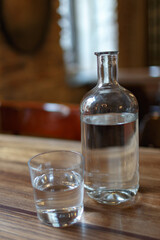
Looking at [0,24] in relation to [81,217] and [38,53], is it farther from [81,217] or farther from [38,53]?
[81,217]

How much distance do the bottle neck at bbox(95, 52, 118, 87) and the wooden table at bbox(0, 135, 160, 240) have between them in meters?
0.21

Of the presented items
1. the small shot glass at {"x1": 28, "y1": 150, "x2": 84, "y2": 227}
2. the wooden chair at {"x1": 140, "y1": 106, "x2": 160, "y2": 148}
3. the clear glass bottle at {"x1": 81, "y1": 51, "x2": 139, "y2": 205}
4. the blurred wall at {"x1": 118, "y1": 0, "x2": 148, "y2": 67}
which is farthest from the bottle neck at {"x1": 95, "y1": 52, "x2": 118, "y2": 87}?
the blurred wall at {"x1": 118, "y1": 0, "x2": 148, "y2": 67}

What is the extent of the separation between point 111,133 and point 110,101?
0.06 metres

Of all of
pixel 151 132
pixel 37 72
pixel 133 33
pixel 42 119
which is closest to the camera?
pixel 151 132

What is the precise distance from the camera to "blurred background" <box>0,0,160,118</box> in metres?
2.33

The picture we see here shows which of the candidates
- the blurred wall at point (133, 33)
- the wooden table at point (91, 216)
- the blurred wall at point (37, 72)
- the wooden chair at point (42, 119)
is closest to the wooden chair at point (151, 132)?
the wooden chair at point (42, 119)

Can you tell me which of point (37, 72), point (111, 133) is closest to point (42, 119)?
point (111, 133)

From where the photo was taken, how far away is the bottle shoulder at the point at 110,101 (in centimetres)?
52

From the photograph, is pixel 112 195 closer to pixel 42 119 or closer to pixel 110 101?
pixel 110 101

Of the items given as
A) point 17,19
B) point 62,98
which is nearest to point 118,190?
point 17,19

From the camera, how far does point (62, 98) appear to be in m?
3.17

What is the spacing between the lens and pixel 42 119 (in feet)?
3.71

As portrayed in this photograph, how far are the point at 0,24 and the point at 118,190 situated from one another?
1.97m

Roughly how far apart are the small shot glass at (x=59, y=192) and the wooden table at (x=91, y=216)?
0.5 inches
